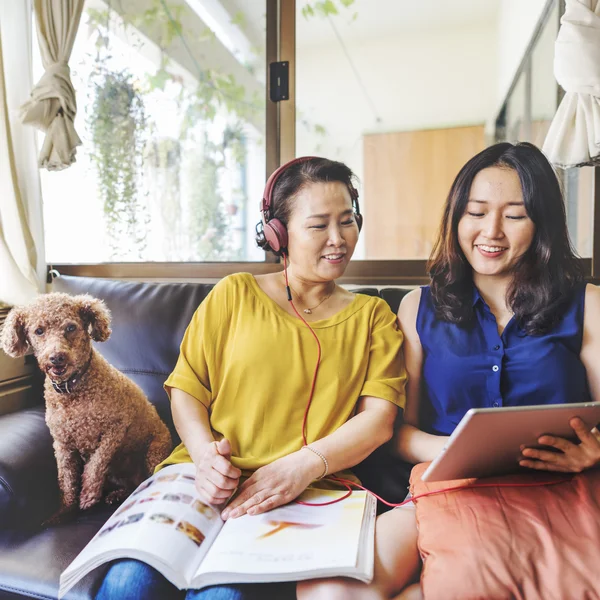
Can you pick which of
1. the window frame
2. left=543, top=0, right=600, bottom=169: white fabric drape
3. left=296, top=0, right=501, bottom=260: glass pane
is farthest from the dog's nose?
left=543, top=0, right=600, bottom=169: white fabric drape

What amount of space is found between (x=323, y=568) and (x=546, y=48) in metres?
1.84

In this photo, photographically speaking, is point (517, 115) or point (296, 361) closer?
point (296, 361)

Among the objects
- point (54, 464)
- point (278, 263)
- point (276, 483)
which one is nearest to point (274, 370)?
point (276, 483)

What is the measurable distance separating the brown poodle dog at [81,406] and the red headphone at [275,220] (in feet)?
1.55

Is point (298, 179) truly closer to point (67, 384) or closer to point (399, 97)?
point (67, 384)

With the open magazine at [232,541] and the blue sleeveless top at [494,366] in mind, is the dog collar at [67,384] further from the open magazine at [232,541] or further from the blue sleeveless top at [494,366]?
the blue sleeveless top at [494,366]

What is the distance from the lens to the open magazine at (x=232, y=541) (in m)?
0.78

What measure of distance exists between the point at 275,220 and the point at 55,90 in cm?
110

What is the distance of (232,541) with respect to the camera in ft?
2.80

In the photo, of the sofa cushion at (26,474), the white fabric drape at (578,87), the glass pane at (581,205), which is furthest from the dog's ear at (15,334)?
the glass pane at (581,205)

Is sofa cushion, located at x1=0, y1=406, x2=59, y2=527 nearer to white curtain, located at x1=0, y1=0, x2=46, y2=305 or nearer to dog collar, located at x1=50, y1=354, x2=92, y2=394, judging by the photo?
dog collar, located at x1=50, y1=354, x2=92, y2=394

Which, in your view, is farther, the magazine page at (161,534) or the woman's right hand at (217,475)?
the woman's right hand at (217,475)

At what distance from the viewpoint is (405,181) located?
1.89 m

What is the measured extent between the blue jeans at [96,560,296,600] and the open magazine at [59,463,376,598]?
1.0 inches
